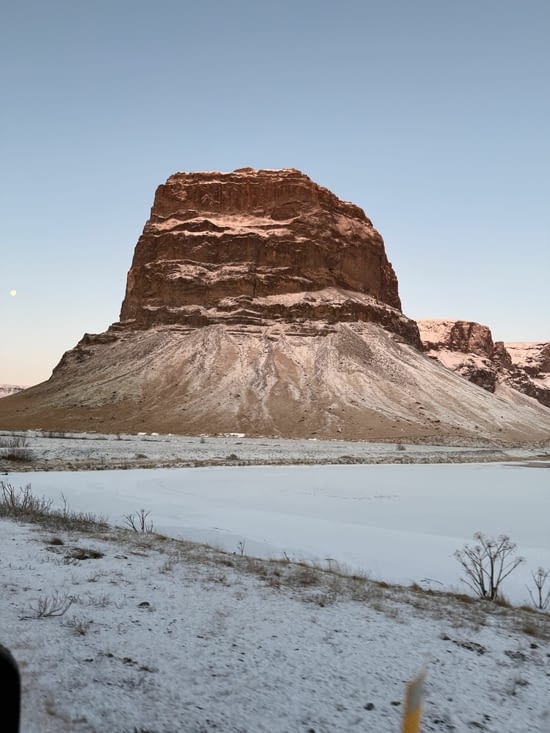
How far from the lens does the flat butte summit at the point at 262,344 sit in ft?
229

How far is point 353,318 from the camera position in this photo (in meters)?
93.6

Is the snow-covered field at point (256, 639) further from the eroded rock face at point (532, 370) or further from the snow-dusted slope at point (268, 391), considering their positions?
the eroded rock face at point (532, 370)

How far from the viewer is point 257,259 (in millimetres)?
101938

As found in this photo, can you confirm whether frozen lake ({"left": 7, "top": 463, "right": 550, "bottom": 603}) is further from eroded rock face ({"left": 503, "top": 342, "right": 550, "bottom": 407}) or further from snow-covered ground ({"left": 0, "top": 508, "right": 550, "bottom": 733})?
eroded rock face ({"left": 503, "top": 342, "right": 550, "bottom": 407})

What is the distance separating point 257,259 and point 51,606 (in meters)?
99.1

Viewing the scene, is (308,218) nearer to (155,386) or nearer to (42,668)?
(155,386)

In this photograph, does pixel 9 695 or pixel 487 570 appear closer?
pixel 9 695

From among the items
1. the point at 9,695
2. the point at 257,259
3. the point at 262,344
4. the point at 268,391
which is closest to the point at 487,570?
the point at 9,695

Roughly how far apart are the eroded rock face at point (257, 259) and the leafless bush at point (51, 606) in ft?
282

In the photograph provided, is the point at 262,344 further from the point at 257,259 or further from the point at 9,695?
the point at 9,695

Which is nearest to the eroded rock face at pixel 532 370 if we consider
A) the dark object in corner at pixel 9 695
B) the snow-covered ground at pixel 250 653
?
the snow-covered ground at pixel 250 653

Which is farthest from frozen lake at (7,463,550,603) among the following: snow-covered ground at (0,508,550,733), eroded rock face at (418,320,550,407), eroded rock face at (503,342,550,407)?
eroded rock face at (503,342,550,407)

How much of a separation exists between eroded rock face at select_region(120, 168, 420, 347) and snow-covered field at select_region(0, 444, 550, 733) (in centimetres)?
8257

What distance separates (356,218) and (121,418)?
68.2m
